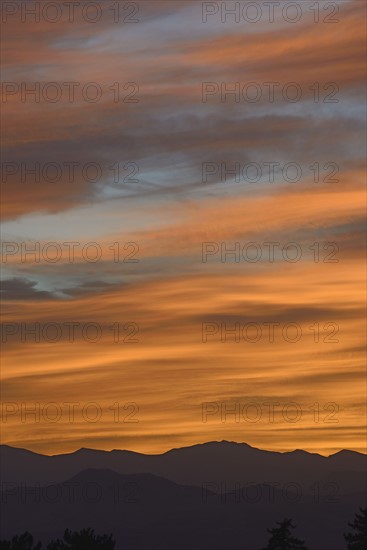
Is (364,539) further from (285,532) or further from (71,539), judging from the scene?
(71,539)

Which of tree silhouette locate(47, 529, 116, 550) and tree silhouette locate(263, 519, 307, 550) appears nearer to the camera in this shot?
tree silhouette locate(47, 529, 116, 550)

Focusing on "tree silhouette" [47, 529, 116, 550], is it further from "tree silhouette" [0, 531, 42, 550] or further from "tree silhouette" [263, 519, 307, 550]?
"tree silhouette" [263, 519, 307, 550]

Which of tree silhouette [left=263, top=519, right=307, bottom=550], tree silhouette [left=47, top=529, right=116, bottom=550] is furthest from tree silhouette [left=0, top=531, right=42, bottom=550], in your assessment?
tree silhouette [left=263, top=519, right=307, bottom=550]

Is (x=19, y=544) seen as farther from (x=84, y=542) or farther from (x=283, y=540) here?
(x=283, y=540)

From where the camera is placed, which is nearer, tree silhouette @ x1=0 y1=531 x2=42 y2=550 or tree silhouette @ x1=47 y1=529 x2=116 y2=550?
tree silhouette @ x1=0 y1=531 x2=42 y2=550

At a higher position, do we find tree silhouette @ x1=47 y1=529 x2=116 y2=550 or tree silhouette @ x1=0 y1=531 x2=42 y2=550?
tree silhouette @ x1=0 y1=531 x2=42 y2=550

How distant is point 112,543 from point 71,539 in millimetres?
4154

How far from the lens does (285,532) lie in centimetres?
12050

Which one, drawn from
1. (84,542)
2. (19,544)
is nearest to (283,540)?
(84,542)

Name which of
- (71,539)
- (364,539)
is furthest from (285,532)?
(71,539)

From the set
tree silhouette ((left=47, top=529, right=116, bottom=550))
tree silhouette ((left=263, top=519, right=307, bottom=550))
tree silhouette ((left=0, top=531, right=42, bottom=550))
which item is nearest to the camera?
tree silhouette ((left=0, top=531, right=42, bottom=550))

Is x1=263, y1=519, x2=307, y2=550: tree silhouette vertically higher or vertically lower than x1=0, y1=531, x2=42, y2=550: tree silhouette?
lower

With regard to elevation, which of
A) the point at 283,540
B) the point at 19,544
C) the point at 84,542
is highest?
the point at 19,544

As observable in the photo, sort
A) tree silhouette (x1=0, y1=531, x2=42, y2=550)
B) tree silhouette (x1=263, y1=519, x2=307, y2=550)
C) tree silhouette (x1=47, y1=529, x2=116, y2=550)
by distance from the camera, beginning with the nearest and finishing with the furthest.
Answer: tree silhouette (x1=0, y1=531, x2=42, y2=550) → tree silhouette (x1=47, y1=529, x2=116, y2=550) → tree silhouette (x1=263, y1=519, x2=307, y2=550)
